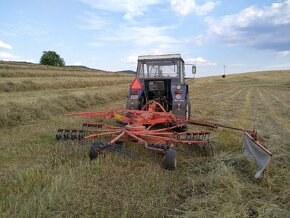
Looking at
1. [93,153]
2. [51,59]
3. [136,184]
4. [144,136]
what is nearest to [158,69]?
[144,136]

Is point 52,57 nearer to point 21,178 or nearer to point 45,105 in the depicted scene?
point 45,105

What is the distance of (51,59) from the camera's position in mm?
62844

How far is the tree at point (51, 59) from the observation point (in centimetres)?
6238

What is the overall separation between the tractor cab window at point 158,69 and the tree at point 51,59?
57.5 m

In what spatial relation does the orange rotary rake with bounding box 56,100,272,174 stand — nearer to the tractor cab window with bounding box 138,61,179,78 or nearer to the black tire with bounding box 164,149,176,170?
the black tire with bounding box 164,149,176,170

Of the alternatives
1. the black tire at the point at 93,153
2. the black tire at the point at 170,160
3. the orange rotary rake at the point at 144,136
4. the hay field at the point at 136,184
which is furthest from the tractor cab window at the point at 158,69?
the black tire at the point at 93,153

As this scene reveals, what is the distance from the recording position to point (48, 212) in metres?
3.15

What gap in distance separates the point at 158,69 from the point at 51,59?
58.0m

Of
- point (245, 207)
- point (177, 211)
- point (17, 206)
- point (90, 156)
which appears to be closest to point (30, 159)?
point (90, 156)

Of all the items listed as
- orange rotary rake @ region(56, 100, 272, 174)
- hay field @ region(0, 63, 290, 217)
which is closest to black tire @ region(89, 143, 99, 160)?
orange rotary rake @ region(56, 100, 272, 174)

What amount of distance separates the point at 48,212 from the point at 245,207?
2.00 metres

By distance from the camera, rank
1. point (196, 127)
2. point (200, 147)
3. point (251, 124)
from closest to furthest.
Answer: point (200, 147), point (196, 127), point (251, 124)

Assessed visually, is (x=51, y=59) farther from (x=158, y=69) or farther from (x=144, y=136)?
(x=144, y=136)

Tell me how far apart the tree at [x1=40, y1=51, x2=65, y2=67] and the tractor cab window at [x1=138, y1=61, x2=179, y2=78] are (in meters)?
57.5
